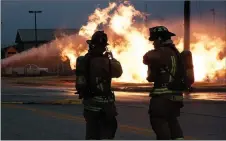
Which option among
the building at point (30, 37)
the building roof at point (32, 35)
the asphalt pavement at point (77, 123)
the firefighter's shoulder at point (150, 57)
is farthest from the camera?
the building roof at point (32, 35)

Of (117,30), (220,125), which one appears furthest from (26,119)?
(117,30)

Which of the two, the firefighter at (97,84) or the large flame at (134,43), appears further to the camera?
the large flame at (134,43)

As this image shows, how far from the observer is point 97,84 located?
5480mm

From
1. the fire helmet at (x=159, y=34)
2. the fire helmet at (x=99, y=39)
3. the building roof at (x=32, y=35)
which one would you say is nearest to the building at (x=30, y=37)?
the building roof at (x=32, y=35)

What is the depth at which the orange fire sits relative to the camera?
112ft

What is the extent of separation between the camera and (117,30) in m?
34.4

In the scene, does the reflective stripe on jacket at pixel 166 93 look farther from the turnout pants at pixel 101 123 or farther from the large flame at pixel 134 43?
the large flame at pixel 134 43

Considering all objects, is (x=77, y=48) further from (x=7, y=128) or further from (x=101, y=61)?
(x=101, y=61)

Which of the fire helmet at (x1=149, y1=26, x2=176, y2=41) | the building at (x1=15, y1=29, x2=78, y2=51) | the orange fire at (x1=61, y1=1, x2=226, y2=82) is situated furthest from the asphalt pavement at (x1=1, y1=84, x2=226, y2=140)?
the building at (x1=15, y1=29, x2=78, y2=51)

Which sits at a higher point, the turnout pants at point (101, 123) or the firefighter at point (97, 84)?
the firefighter at point (97, 84)

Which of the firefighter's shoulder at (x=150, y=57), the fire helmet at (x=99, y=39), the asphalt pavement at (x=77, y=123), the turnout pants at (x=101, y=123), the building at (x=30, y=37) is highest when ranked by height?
the building at (x=30, y=37)

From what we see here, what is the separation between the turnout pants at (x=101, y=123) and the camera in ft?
18.1

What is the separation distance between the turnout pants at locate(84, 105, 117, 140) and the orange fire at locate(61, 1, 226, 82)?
1095 inches

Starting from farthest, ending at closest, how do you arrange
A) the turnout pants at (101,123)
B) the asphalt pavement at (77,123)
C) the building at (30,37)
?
the building at (30,37), the asphalt pavement at (77,123), the turnout pants at (101,123)
